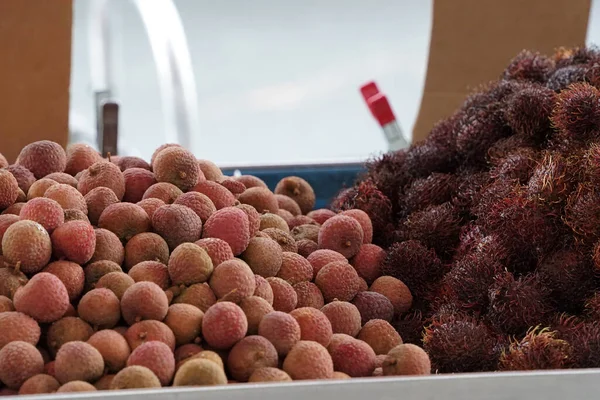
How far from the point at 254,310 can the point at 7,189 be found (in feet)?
1.06

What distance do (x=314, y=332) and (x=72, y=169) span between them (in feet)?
1.38

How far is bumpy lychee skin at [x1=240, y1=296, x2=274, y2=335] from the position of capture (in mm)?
757

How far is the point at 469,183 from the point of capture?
1050mm

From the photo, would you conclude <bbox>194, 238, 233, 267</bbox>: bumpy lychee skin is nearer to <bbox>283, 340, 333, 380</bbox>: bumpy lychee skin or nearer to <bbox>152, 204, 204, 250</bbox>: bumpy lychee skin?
<bbox>152, 204, 204, 250</bbox>: bumpy lychee skin

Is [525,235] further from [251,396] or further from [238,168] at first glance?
[238,168]

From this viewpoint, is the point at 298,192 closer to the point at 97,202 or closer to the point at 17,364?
the point at 97,202

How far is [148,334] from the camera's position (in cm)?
71

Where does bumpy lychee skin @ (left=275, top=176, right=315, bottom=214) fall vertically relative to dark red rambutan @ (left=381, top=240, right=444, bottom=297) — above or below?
above

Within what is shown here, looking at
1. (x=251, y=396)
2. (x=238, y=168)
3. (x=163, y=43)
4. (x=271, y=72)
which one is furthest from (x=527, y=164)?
(x=271, y=72)

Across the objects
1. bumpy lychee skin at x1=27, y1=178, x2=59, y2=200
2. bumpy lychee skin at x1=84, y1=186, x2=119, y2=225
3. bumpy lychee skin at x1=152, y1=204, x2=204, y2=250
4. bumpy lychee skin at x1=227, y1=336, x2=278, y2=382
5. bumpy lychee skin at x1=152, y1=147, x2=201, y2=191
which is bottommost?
bumpy lychee skin at x1=227, y1=336, x2=278, y2=382

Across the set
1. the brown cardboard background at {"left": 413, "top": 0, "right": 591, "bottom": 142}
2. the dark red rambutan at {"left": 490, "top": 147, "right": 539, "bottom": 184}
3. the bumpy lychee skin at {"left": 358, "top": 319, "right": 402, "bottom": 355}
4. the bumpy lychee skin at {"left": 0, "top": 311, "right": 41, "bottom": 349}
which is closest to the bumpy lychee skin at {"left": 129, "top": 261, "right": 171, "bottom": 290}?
the bumpy lychee skin at {"left": 0, "top": 311, "right": 41, "bottom": 349}

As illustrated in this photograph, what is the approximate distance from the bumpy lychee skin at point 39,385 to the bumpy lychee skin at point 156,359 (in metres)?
0.06

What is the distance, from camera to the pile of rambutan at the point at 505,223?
2.64 ft

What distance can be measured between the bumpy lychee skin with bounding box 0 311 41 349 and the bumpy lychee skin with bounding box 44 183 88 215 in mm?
169
